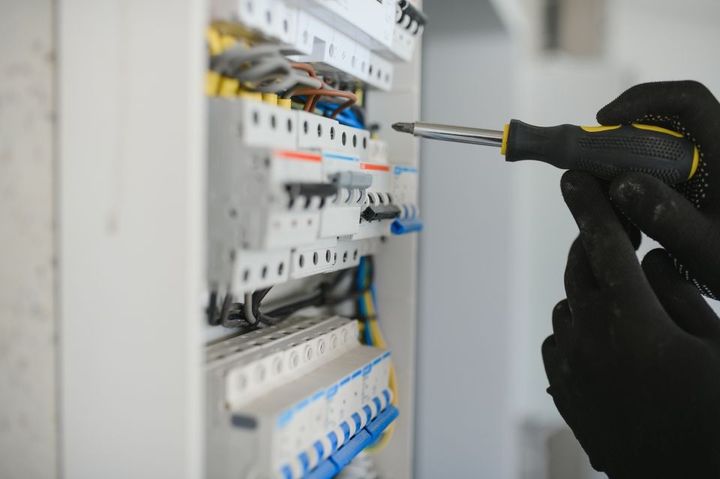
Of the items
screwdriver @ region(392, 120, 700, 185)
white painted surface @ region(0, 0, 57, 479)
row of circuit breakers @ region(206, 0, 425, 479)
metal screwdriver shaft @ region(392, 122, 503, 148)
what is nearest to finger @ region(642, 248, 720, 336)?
screwdriver @ region(392, 120, 700, 185)

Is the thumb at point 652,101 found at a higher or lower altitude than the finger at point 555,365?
higher

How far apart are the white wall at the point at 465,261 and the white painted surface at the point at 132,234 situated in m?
1.15

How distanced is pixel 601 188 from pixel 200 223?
50 centimetres

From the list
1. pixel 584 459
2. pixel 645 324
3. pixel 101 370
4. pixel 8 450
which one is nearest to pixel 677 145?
pixel 645 324

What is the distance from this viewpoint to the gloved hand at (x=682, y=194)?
0.71m

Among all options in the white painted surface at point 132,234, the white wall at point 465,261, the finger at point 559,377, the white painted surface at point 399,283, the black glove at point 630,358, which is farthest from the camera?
the white wall at point 465,261

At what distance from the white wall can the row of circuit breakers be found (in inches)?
26.0

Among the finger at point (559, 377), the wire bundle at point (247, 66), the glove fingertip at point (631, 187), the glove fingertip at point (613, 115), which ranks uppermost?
the wire bundle at point (247, 66)

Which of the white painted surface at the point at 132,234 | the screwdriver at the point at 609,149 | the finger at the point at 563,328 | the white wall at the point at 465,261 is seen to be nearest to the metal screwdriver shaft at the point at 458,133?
the screwdriver at the point at 609,149

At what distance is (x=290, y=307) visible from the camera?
994mm

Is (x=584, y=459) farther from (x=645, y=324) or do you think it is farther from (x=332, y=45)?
(x=332, y=45)

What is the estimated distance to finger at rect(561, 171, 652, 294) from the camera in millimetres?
687

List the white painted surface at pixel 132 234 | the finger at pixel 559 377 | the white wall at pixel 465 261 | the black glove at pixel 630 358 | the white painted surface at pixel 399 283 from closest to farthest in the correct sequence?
the white painted surface at pixel 132 234
the black glove at pixel 630 358
the finger at pixel 559 377
the white painted surface at pixel 399 283
the white wall at pixel 465 261

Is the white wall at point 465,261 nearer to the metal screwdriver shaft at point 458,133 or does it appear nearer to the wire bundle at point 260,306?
the wire bundle at point 260,306
